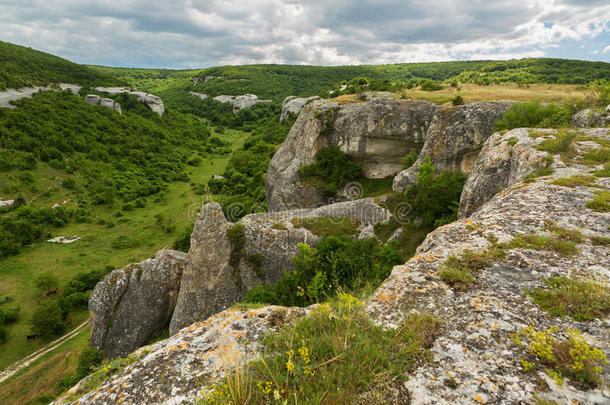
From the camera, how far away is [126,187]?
52531mm

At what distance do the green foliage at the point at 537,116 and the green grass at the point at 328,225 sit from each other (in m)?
13.1

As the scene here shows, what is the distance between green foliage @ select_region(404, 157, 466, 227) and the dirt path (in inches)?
1208

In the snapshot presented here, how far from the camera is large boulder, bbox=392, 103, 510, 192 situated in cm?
2253

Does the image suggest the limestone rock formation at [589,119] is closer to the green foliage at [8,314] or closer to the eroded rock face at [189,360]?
the eroded rock face at [189,360]

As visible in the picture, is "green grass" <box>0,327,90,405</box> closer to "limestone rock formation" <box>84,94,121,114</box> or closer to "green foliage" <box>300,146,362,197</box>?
"green foliage" <box>300,146,362,197</box>

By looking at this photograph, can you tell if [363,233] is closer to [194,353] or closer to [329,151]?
[329,151]

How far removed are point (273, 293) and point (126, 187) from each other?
51.2 m

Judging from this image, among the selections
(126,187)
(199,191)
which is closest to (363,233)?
(199,191)

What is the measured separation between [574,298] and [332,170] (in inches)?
1071

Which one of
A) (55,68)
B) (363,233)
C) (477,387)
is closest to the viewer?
(477,387)

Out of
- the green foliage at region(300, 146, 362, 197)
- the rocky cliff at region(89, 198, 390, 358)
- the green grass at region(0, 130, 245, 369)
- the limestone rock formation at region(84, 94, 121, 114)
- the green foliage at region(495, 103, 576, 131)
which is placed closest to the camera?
the green foliage at region(495, 103, 576, 131)

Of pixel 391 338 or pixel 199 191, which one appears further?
pixel 199 191

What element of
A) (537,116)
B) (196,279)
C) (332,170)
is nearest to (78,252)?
(196,279)

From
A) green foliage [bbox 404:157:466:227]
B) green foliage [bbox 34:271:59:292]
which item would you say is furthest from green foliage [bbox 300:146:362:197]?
green foliage [bbox 34:271:59:292]
